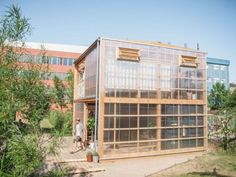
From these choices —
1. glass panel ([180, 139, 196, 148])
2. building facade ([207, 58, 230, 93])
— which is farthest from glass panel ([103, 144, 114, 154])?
building facade ([207, 58, 230, 93])

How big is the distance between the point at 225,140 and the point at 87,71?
10.7 m

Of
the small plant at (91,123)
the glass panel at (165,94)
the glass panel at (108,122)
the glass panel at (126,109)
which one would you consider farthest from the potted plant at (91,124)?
the glass panel at (165,94)

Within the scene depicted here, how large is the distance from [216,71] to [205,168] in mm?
56232

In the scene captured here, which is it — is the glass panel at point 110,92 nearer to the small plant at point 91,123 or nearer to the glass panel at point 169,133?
the small plant at point 91,123

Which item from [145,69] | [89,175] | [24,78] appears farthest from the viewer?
[145,69]

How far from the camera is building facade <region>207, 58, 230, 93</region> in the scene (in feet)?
201

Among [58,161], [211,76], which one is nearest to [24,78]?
[58,161]

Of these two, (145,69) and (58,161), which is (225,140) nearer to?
(145,69)

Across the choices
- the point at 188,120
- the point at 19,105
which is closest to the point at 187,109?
the point at 188,120

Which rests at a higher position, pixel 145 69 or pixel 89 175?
pixel 145 69

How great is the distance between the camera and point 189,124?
15078 mm

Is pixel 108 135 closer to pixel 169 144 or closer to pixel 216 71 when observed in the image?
pixel 169 144

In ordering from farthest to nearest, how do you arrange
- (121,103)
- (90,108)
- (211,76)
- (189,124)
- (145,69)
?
(211,76)
(90,108)
(189,124)
(145,69)
(121,103)

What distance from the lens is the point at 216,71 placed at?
62.1m
